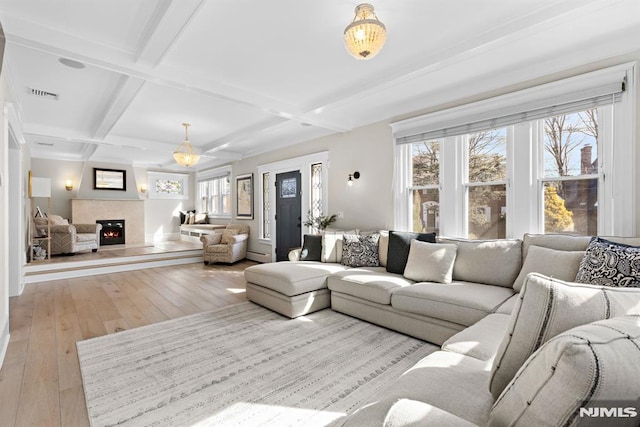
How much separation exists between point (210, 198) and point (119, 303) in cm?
575

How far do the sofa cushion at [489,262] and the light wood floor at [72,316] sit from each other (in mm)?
2702

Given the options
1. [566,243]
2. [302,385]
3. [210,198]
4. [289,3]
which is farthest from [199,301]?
[210,198]

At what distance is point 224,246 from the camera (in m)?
6.56

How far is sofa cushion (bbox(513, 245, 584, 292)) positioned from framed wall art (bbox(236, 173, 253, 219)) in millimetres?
5744

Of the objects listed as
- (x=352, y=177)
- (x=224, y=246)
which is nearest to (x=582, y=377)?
(x=352, y=177)

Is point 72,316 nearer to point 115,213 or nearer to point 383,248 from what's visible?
point 383,248

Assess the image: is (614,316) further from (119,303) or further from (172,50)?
(119,303)

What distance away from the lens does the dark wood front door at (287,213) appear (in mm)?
6074

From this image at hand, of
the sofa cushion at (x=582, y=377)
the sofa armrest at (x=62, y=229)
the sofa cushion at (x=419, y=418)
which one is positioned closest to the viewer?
A: the sofa cushion at (x=582, y=377)

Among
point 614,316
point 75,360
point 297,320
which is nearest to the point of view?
point 614,316

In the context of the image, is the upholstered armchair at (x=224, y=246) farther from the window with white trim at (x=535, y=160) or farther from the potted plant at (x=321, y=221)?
the window with white trim at (x=535, y=160)

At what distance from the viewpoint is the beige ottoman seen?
3357 mm

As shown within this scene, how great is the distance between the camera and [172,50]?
9.50 feet

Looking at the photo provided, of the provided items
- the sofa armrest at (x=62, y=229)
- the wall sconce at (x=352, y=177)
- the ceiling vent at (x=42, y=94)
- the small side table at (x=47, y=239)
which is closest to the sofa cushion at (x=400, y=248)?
the wall sconce at (x=352, y=177)
